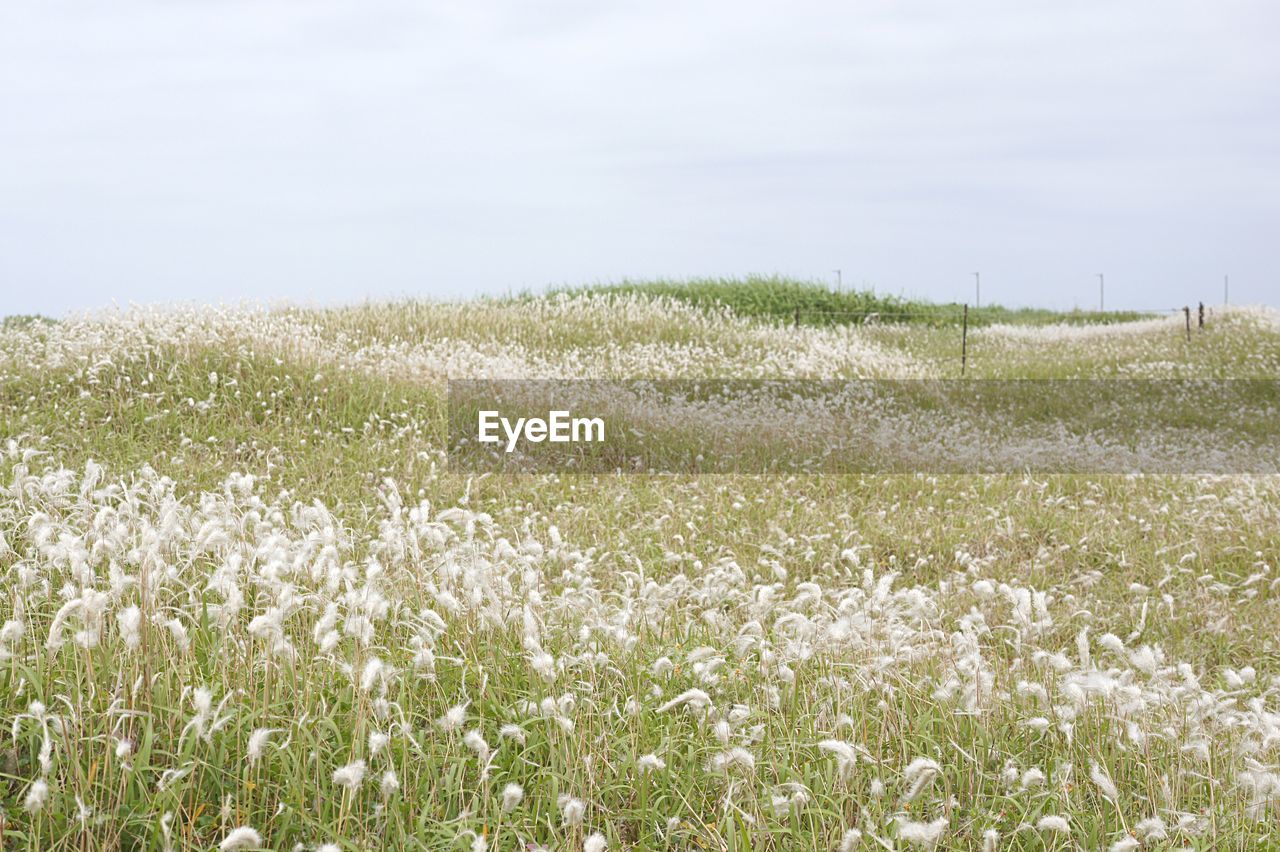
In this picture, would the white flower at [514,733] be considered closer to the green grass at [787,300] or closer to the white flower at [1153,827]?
the white flower at [1153,827]

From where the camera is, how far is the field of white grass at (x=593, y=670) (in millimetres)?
3428

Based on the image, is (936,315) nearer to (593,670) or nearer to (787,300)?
(787,300)

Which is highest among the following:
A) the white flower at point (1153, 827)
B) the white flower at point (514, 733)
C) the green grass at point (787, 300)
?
the green grass at point (787, 300)

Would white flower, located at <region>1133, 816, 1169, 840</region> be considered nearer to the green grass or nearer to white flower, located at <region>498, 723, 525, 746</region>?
white flower, located at <region>498, 723, 525, 746</region>

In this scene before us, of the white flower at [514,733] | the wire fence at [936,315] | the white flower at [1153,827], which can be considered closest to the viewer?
the white flower at [1153,827]

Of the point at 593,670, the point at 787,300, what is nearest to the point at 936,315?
the point at 787,300

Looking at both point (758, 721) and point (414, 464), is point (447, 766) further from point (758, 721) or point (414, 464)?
point (414, 464)

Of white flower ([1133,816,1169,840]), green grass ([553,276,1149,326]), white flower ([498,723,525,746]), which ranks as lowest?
white flower ([1133,816,1169,840])

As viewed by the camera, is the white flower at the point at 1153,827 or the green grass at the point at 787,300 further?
the green grass at the point at 787,300

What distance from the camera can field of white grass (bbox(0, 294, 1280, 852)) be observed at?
3428mm

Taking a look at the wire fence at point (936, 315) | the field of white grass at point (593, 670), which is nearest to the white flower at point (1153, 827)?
the field of white grass at point (593, 670)

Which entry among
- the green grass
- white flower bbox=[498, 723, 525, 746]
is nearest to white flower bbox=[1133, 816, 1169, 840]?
white flower bbox=[498, 723, 525, 746]

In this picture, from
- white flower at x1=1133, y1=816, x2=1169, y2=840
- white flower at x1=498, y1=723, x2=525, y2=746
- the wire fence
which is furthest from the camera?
the wire fence

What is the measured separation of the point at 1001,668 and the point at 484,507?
5293 mm
